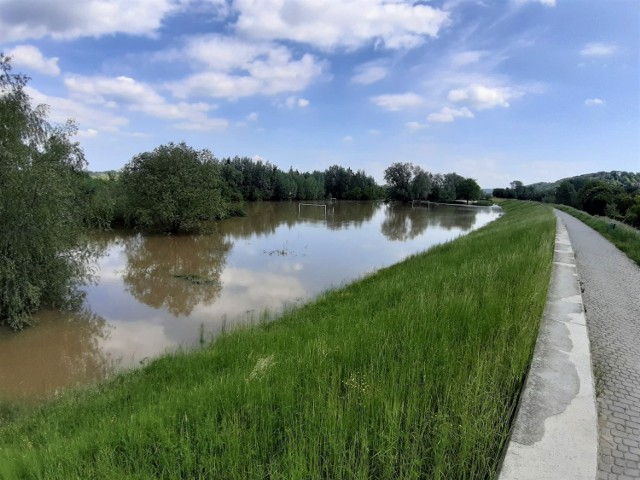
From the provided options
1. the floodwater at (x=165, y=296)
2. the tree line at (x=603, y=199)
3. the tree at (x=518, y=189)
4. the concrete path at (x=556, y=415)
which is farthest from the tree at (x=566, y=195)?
the concrete path at (x=556, y=415)

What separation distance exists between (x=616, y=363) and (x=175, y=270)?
19.9 m

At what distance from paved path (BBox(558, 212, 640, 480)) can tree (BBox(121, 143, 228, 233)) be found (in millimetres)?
28667

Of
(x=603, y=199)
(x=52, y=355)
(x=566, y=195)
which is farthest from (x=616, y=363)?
(x=566, y=195)

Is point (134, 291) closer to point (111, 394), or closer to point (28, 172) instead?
point (28, 172)

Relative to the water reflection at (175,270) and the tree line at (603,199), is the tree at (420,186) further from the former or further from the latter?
the water reflection at (175,270)

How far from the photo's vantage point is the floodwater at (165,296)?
9.68 meters

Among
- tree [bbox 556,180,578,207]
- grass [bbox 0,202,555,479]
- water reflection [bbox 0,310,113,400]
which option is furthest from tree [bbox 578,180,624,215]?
water reflection [bbox 0,310,113,400]

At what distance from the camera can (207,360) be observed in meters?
6.81

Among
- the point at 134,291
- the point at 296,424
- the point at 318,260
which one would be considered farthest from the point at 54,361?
the point at 318,260

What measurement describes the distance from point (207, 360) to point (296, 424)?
454 centimetres

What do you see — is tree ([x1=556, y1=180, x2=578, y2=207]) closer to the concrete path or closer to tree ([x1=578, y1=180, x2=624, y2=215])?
tree ([x1=578, y1=180, x2=624, y2=215])

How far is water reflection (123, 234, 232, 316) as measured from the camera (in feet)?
49.8

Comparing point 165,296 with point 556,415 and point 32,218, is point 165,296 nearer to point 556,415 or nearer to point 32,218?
point 32,218

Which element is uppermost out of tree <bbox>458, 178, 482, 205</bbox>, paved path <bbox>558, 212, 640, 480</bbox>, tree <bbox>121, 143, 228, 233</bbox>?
tree <bbox>458, 178, 482, 205</bbox>
